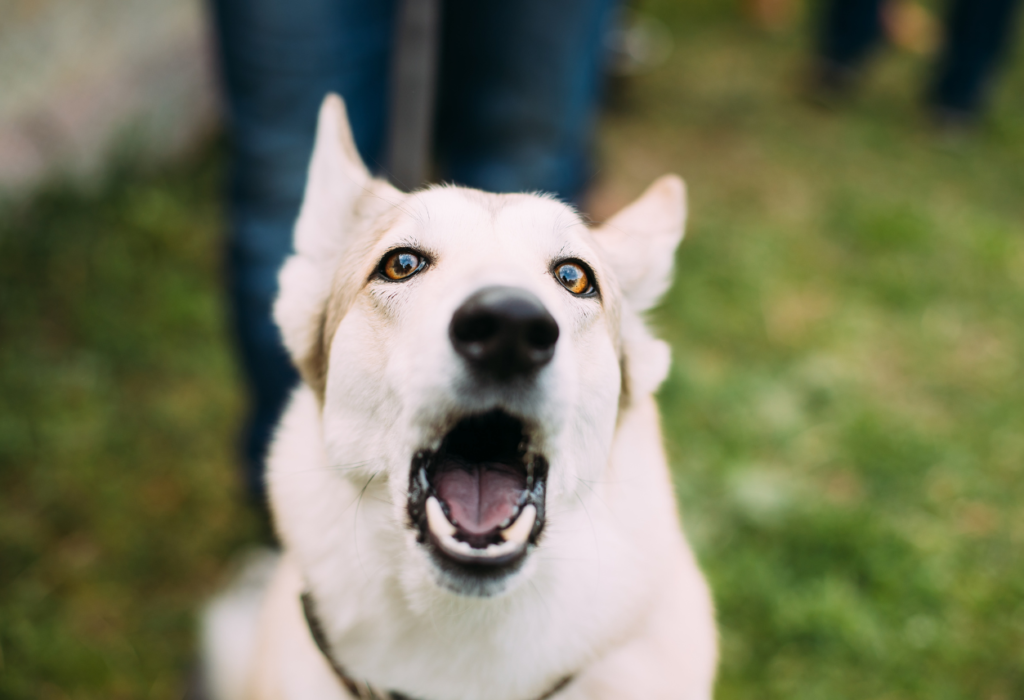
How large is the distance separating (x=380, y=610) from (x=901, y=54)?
7821mm

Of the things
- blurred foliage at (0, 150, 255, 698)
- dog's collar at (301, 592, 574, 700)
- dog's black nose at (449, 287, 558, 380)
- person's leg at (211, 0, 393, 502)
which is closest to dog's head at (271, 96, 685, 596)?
dog's black nose at (449, 287, 558, 380)

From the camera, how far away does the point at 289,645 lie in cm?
189

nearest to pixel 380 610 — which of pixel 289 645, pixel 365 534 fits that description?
pixel 365 534

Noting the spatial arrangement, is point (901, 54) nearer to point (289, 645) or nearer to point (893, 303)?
point (893, 303)

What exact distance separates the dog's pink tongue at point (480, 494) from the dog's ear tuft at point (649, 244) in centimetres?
70

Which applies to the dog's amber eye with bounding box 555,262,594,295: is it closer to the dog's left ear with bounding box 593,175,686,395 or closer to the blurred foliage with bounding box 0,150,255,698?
the dog's left ear with bounding box 593,175,686,395

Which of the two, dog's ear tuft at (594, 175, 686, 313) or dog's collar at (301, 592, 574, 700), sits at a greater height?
dog's ear tuft at (594, 175, 686, 313)

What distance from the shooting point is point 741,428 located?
3553 millimetres

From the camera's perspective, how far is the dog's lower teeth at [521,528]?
1503 mm

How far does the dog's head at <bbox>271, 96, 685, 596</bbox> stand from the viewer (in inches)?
55.7

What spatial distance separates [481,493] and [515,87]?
168 cm

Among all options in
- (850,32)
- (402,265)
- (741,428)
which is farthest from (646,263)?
(850,32)

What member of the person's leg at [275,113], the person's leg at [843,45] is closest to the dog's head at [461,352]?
the person's leg at [275,113]

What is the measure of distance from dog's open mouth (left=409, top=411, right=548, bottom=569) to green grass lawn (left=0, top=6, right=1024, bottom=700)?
153 centimetres
